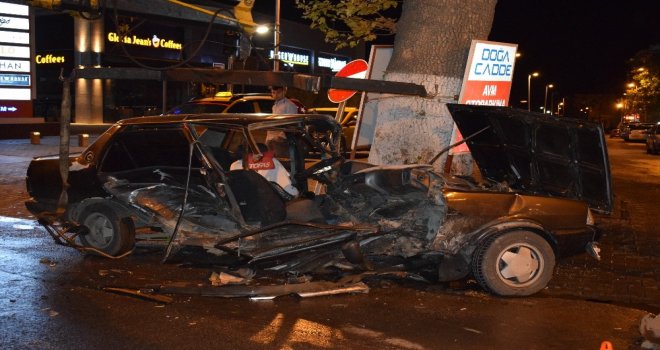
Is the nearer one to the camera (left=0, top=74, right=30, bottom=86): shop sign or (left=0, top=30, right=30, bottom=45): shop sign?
(left=0, top=30, right=30, bottom=45): shop sign

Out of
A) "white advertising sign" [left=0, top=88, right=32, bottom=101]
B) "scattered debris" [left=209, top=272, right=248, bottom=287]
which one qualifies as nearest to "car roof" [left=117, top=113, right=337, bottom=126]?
"scattered debris" [left=209, top=272, right=248, bottom=287]

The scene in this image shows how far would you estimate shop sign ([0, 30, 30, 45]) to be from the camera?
23.9 metres

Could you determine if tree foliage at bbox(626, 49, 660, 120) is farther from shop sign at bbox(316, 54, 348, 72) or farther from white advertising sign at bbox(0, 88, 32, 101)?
white advertising sign at bbox(0, 88, 32, 101)

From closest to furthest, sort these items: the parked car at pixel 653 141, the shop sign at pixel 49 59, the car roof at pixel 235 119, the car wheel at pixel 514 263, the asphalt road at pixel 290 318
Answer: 1. the asphalt road at pixel 290 318
2. the car wheel at pixel 514 263
3. the car roof at pixel 235 119
4. the parked car at pixel 653 141
5. the shop sign at pixel 49 59

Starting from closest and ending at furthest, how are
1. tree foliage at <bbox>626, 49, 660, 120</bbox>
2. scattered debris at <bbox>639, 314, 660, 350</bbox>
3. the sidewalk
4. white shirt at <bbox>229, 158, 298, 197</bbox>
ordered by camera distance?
scattered debris at <bbox>639, 314, 660, 350</bbox> → the sidewalk → white shirt at <bbox>229, 158, 298, 197</bbox> → tree foliage at <bbox>626, 49, 660, 120</bbox>

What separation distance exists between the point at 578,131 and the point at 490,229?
47.5 inches

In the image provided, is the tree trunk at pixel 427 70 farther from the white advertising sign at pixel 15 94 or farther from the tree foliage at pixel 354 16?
the white advertising sign at pixel 15 94

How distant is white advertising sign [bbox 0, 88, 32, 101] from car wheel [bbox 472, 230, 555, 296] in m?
22.6

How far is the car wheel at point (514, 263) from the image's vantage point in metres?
5.97

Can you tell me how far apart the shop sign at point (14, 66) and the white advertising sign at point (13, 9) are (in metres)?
1.66

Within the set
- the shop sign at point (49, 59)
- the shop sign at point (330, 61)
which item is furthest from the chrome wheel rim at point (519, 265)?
the shop sign at point (330, 61)

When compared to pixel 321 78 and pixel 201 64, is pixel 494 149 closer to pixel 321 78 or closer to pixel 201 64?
pixel 321 78

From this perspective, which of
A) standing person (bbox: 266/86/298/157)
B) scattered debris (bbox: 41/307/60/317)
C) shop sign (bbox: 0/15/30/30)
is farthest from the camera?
shop sign (bbox: 0/15/30/30)

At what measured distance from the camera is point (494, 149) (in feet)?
23.6
